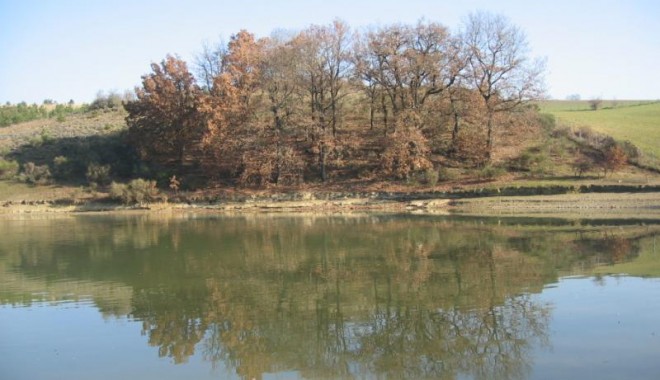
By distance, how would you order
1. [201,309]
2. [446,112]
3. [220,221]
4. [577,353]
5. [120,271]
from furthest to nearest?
[446,112], [220,221], [120,271], [201,309], [577,353]

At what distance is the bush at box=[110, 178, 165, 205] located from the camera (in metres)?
51.0

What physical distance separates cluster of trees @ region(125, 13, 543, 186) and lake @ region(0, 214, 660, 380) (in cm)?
2370

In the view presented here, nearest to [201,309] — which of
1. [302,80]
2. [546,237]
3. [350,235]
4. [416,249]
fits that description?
[416,249]

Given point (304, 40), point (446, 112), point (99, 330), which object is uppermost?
point (304, 40)

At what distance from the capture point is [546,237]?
2677 centimetres

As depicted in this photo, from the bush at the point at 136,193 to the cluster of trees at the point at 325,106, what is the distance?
18.4 feet

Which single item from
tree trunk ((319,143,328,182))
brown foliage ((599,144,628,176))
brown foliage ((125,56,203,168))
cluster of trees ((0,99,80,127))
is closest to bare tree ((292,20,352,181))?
tree trunk ((319,143,328,182))

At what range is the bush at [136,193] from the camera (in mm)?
50969

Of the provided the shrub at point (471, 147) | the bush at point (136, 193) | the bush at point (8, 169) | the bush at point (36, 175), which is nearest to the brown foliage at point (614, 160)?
the shrub at point (471, 147)

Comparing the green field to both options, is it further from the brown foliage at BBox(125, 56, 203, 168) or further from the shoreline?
the brown foliage at BBox(125, 56, 203, 168)

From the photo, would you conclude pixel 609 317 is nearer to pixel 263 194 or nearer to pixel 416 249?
pixel 416 249

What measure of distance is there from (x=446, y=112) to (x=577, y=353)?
44979 mm

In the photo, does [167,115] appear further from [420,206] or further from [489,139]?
[489,139]

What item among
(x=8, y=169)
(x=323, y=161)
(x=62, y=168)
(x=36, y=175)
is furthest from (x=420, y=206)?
(x=8, y=169)
